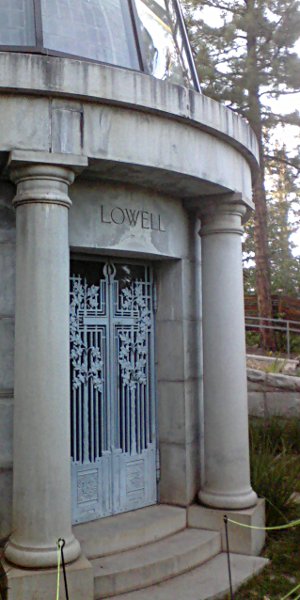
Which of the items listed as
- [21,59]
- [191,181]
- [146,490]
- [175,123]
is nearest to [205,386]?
[146,490]

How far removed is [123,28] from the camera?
6273 millimetres

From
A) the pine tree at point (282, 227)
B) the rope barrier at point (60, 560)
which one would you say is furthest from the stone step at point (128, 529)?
the pine tree at point (282, 227)

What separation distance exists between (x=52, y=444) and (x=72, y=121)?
2.62 meters

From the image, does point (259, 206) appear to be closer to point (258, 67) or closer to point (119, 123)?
point (258, 67)

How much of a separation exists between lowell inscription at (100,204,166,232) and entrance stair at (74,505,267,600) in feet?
9.56

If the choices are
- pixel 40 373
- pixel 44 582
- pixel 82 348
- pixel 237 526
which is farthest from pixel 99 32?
pixel 237 526

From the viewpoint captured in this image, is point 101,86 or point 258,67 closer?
point 101,86

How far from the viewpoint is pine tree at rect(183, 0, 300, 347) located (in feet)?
54.3

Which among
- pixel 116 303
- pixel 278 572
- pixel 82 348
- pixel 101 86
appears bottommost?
pixel 278 572

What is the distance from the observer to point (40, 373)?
4875 millimetres

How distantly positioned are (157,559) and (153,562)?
7 centimetres

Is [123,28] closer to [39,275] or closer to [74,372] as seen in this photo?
[39,275]

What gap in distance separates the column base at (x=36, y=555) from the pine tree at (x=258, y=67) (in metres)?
11.9

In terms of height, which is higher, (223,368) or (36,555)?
(223,368)
